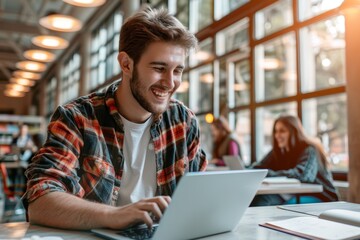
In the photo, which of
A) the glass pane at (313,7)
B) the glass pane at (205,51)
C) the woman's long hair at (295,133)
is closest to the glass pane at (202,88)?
the glass pane at (205,51)

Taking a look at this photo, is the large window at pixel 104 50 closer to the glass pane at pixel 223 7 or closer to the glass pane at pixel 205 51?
the glass pane at pixel 205 51

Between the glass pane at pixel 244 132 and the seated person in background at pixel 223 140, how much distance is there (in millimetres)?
145

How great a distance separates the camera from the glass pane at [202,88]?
5.58 metres

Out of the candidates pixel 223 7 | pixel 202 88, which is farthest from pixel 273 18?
pixel 202 88

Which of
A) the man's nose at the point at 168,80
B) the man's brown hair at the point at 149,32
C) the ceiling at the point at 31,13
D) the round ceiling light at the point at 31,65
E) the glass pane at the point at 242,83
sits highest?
the ceiling at the point at 31,13

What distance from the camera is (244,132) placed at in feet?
16.3

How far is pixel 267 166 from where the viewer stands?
384 cm

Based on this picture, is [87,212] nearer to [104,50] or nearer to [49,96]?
[104,50]

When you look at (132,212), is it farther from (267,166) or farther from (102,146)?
(267,166)

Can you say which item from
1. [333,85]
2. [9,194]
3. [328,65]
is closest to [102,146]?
[333,85]

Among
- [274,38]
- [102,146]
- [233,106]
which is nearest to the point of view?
[102,146]

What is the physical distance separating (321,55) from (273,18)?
75 centimetres

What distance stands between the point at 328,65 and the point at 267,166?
118 centimetres

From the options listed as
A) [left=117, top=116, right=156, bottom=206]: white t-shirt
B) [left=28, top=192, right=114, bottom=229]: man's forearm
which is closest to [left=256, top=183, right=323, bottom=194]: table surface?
[left=117, top=116, right=156, bottom=206]: white t-shirt
